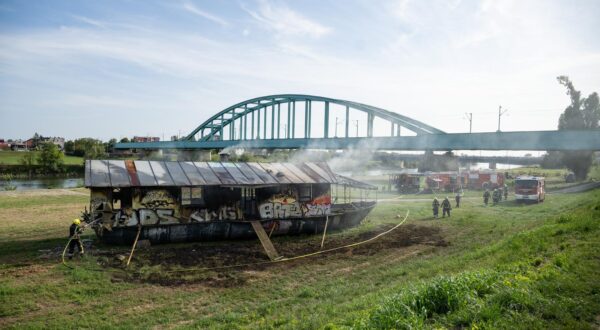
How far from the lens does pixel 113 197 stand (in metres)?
21.5

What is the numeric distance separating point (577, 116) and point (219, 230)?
72954 mm

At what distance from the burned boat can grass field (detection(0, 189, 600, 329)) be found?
1.19 m

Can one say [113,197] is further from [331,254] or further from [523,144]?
[523,144]

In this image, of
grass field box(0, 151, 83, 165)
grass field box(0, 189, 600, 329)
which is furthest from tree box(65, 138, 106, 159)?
grass field box(0, 189, 600, 329)

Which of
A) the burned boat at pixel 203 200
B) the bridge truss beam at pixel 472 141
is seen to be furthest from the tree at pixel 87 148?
the burned boat at pixel 203 200

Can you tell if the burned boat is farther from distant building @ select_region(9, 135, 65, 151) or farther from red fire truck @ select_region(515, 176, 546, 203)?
distant building @ select_region(9, 135, 65, 151)

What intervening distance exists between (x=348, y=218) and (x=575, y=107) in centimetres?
6441

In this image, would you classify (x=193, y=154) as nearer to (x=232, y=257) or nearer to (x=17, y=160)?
(x=17, y=160)

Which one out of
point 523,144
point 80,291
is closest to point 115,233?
point 80,291

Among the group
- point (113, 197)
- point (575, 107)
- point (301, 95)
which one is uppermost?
point (301, 95)

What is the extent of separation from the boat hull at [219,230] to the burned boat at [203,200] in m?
0.05

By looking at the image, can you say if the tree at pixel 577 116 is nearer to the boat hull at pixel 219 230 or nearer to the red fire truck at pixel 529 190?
the red fire truck at pixel 529 190

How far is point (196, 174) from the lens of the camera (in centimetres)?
2416

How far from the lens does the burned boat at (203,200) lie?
21.1m
